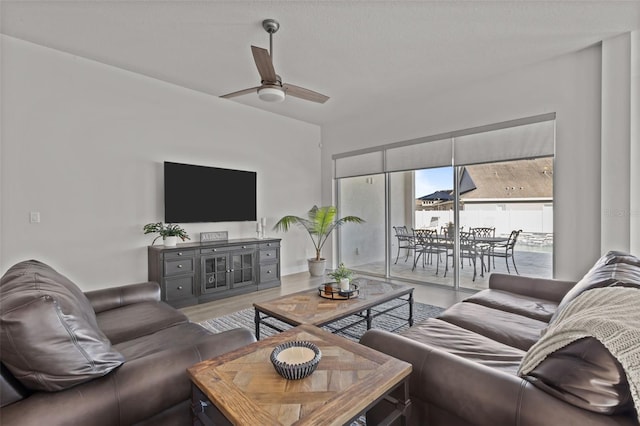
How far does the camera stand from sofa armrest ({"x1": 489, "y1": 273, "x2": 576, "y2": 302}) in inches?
94.4

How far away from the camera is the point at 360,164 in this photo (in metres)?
5.72

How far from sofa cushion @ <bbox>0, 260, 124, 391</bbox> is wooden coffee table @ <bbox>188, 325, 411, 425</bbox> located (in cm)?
36

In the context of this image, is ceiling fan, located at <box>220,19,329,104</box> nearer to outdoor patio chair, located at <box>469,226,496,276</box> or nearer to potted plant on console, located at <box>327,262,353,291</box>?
potted plant on console, located at <box>327,262,353,291</box>

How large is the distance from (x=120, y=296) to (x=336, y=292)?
1728mm

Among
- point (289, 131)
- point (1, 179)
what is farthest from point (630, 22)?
point (1, 179)

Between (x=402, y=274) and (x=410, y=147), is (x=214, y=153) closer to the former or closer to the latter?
(x=410, y=147)

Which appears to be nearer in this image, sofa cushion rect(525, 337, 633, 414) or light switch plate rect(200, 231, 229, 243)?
sofa cushion rect(525, 337, 633, 414)

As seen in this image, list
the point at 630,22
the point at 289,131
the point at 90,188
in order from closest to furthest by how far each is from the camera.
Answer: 1. the point at 630,22
2. the point at 90,188
3. the point at 289,131

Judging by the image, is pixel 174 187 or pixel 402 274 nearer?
pixel 174 187

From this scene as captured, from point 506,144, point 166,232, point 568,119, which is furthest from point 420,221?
point 166,232

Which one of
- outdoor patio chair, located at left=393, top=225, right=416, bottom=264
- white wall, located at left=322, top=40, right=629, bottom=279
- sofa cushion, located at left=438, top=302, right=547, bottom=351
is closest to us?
sofa cushion, located at left=438, top=302, right=547, bottom=351

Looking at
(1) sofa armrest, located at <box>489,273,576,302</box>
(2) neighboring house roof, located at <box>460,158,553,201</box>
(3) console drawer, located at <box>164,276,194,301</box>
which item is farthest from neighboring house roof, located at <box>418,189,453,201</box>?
(3) console drawer, located at <box>164,276,194,301</box>

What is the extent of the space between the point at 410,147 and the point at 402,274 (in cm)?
217

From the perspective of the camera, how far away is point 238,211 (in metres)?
4.79
